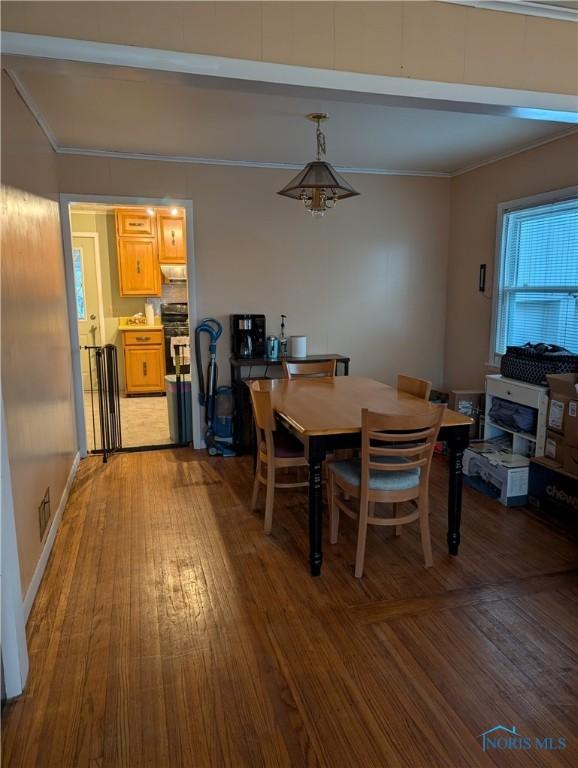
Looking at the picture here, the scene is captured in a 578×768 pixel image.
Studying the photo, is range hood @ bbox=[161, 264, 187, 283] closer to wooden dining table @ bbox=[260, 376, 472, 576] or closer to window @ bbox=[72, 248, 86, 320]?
window @ bbox=[72, 248, 86, 320]

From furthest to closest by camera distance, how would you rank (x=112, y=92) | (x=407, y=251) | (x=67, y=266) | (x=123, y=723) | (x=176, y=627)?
(x=407, y=251) → (x=67, y=266) → (x=112, y=92) → (x=176, y=627) → (x=123, y=723)

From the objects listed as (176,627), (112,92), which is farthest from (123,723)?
(112,92)

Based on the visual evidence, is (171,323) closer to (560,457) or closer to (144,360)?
(144,360)

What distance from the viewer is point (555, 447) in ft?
11.0

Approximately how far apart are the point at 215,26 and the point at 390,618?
2456mm

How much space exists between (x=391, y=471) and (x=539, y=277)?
2.40 meters

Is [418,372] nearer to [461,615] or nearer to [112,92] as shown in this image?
[461,615]

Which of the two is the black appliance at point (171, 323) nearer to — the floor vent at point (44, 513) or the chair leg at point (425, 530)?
the floor vent at point (44, 513)

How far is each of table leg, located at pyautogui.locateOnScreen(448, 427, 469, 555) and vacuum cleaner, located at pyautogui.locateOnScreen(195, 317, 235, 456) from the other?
2320 millimetres

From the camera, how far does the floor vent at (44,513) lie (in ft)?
8.95

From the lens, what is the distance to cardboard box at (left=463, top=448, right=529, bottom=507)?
352 centimetres

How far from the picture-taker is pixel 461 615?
2320 mm

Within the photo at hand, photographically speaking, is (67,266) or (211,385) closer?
(67,266)

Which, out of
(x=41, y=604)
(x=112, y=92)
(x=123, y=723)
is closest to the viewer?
(x=123, y=723)
